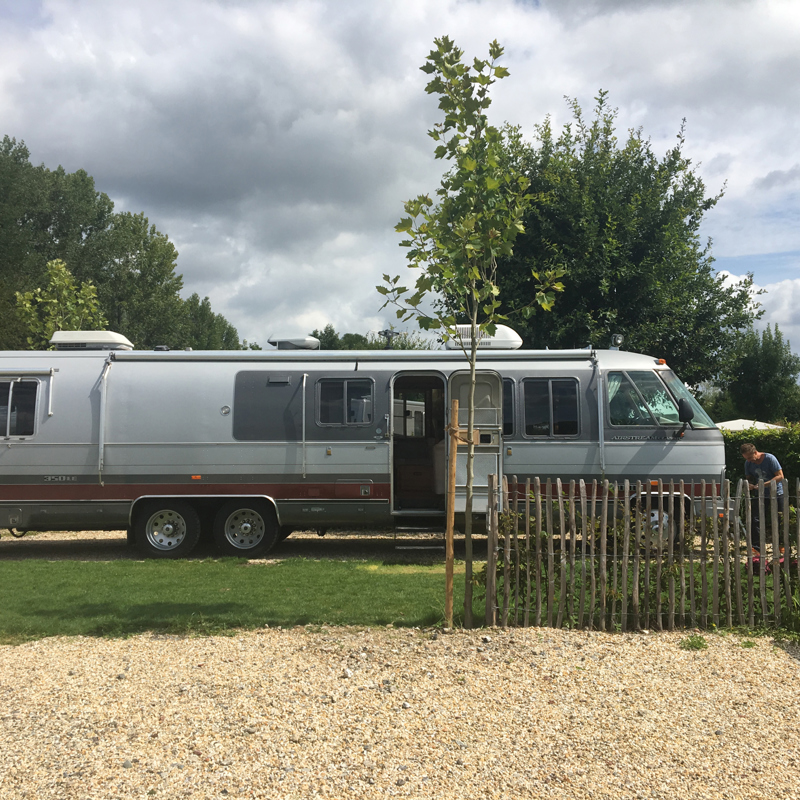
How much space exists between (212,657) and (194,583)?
9.86 ft

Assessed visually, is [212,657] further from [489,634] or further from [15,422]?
[15,422]

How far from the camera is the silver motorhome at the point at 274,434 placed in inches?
420

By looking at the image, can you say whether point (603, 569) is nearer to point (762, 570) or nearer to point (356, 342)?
point (762, 570)

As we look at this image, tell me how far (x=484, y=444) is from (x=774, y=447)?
23.9 ft

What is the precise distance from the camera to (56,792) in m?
3.60

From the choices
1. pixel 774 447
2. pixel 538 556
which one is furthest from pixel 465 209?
pixel 774 447

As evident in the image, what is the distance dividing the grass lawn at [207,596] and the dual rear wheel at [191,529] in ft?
2.50

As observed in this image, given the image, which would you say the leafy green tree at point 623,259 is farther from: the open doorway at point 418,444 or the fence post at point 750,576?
the fence post at point 750,576

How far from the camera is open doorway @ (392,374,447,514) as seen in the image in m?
11.5

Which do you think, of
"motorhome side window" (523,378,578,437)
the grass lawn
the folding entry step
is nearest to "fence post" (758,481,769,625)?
the grass lawn

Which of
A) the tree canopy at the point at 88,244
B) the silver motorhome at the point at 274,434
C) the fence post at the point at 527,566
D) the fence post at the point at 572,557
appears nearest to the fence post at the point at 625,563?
the fence post at the point at 572,557

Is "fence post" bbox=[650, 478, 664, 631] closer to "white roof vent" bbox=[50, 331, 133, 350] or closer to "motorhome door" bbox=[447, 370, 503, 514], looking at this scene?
"motorhome door" bbox=[447, 370, 503, 514]

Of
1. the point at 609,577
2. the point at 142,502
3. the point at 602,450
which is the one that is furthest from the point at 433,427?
the point at 609,577

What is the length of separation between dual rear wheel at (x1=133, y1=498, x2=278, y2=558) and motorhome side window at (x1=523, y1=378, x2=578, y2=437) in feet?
13.8
